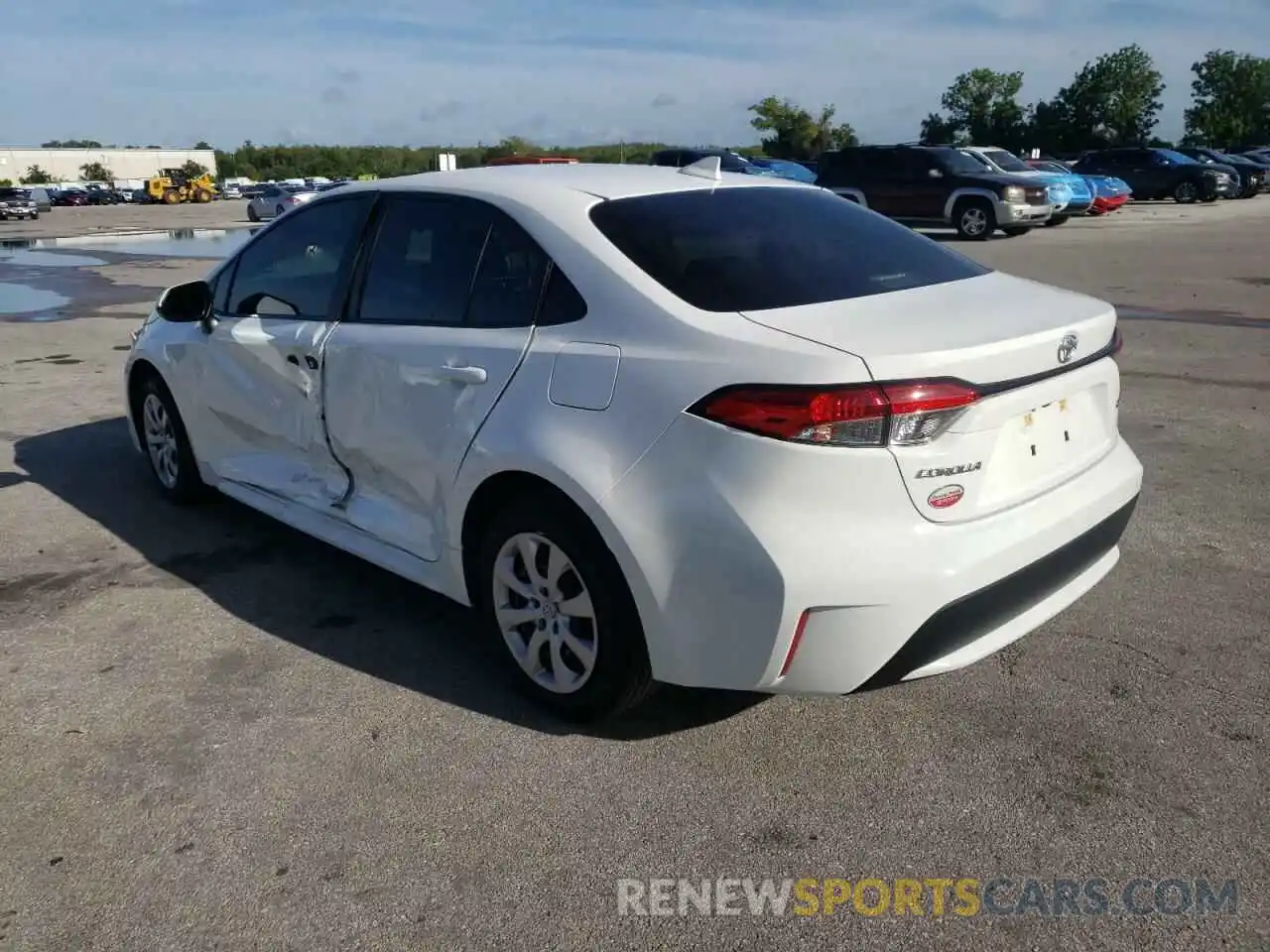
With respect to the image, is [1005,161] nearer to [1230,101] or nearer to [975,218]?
[975,218]

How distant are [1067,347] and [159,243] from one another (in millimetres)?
28266

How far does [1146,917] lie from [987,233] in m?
21.3

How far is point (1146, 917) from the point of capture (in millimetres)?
2490

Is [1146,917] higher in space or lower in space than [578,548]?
lower

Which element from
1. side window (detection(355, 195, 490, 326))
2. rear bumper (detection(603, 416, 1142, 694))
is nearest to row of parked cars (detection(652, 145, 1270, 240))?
side window (detection(355, 195, 490, 326))

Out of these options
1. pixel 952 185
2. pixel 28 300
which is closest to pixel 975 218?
pixel 952 185

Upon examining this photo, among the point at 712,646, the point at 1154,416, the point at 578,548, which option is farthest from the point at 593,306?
the point at 1154,416

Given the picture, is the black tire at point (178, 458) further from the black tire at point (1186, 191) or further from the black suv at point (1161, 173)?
the black tire at point (1186, 191)

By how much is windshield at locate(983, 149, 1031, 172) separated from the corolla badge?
2198cm

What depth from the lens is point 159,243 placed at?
27500 millimetres

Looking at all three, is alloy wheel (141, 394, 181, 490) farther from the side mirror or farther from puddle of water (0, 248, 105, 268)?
puddle of water (0, 248, 105, 268)

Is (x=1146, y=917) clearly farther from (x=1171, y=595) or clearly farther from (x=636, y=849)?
(x=1171, y=595)

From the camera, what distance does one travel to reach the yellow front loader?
2657 inches

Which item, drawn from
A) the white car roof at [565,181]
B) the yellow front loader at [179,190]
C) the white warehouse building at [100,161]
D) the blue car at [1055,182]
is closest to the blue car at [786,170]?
the blue car at [1055,182]
